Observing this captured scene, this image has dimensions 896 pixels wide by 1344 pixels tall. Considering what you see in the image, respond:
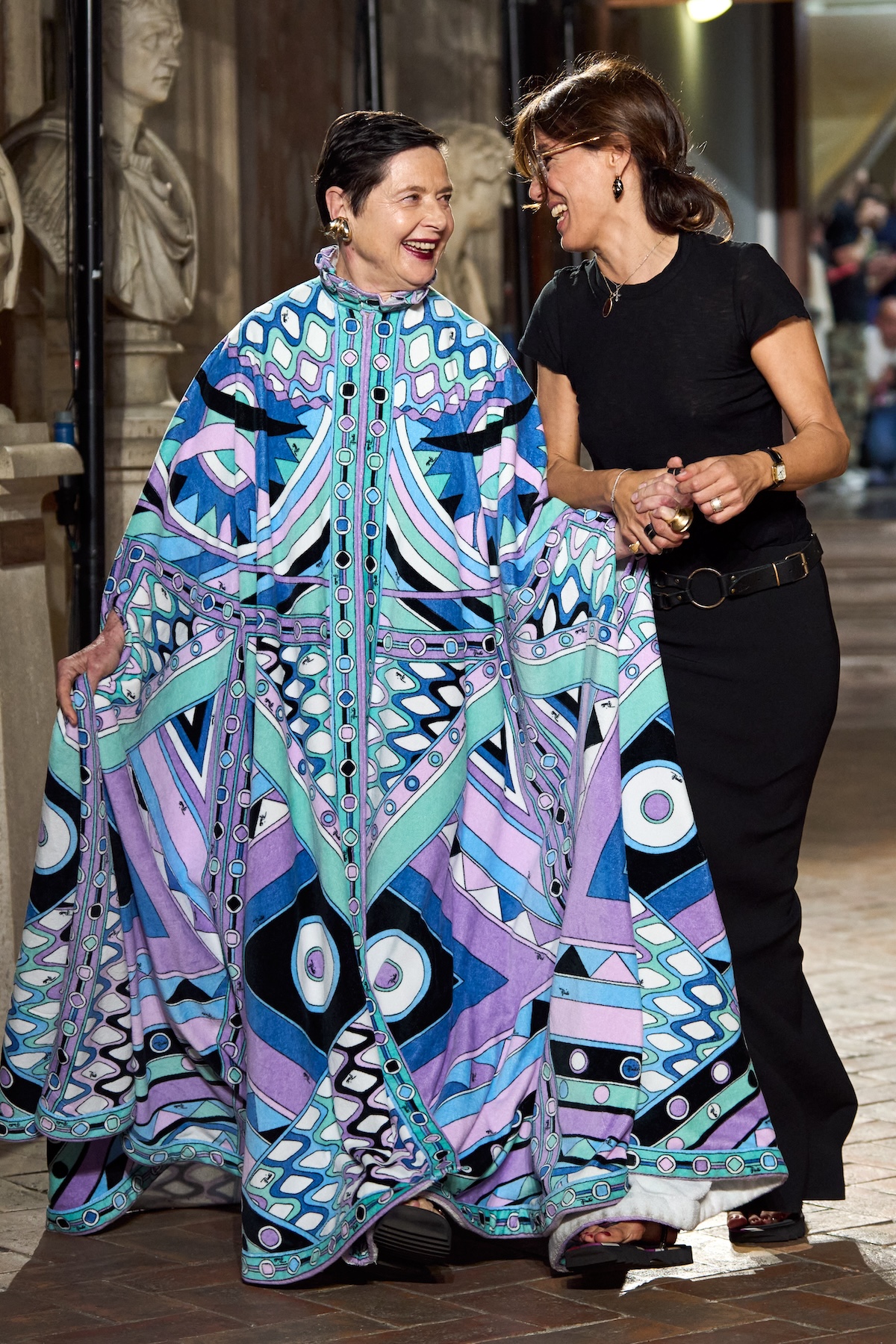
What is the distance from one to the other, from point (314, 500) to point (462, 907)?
67 cm

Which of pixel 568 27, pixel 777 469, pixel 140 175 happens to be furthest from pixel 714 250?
pixel 568 27

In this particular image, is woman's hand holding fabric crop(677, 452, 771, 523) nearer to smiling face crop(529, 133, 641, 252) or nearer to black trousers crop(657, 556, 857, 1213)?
black trousers crop(657, 556, 857, 1213)

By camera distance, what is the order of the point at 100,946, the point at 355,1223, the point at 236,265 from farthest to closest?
the point at 236,265 → the point at 100,946 → the point at 355,1223

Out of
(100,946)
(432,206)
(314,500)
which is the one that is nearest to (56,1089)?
(100,946)

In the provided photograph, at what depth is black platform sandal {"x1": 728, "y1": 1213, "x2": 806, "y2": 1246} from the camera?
10.6 feet

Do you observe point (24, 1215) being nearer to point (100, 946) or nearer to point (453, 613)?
point (100, 946)

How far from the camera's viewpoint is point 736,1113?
10.2 ft

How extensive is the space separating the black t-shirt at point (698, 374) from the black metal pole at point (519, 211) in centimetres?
528

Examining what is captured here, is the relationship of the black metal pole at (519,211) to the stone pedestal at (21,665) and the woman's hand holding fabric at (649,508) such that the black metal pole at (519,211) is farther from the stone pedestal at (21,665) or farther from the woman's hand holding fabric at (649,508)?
the woman's hand holding fabric at (649,508)

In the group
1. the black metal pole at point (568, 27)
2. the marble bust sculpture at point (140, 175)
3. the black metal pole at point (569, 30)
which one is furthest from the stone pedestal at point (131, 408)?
the black metal pole at point (568, 27)

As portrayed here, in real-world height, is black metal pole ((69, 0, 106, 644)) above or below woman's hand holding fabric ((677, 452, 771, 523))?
above

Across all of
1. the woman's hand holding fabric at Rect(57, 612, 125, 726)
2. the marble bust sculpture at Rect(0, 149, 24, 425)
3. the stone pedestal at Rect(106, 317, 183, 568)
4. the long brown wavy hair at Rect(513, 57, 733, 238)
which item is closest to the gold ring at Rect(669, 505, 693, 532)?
the long brown wavy hair at Rect(513, 57, 733, 238)

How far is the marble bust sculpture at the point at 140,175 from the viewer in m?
5.23

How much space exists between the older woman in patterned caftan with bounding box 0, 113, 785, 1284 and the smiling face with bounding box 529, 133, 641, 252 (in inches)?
7.5
